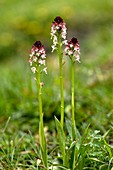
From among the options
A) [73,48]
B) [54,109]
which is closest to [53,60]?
[54,109]

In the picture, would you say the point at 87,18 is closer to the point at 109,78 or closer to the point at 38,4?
the point at 38,4

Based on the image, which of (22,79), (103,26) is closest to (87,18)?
(103,26)

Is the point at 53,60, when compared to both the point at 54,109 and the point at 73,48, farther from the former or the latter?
the point at 73,48

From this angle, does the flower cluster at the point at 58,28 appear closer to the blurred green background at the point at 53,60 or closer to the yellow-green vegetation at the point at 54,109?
the yellow-green vegetation at the point at 54,109

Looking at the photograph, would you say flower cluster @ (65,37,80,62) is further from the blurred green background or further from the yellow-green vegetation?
the blurred green background

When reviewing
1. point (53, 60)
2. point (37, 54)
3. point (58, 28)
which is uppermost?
point (53, 60)

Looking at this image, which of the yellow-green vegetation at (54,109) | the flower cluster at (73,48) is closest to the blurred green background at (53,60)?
the yellow-green vegetation at (54,109)
